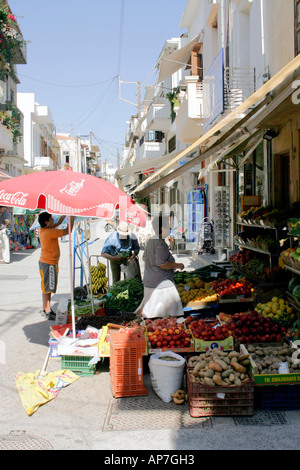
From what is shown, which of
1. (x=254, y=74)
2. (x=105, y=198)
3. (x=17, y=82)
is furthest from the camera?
(x=17, y=82)

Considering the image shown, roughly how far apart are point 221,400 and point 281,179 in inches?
241

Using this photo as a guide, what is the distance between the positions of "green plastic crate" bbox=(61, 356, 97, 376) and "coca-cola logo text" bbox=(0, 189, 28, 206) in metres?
2.05

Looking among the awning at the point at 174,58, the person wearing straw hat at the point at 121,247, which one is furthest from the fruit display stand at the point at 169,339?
the awning at the point at 174,58

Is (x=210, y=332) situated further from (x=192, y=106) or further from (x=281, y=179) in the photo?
(x=192, y=106)

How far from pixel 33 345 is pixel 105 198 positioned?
302 centimetres

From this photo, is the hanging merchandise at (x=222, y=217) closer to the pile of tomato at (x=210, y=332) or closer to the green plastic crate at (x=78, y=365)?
the pile of tomato at (x=210, y=332)

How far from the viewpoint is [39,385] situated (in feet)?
18.0

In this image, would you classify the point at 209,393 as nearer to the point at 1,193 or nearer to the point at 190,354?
the point at 190,354

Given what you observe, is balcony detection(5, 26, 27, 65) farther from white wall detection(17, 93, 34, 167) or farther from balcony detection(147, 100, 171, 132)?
white wall detection(17, 93, 34, 167)

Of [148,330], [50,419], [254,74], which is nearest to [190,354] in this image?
[148,330]

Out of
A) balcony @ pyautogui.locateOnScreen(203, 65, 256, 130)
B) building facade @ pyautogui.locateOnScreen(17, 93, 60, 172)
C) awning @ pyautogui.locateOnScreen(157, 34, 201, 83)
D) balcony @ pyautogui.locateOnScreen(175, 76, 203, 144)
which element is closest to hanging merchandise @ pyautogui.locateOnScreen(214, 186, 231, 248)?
balcony @ pyautogui.locateOnScreen(175, 76, 203, 144)

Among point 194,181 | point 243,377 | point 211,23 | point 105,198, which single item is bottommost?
point 243,377

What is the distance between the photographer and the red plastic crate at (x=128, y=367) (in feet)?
17.5

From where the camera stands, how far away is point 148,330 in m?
6.23
